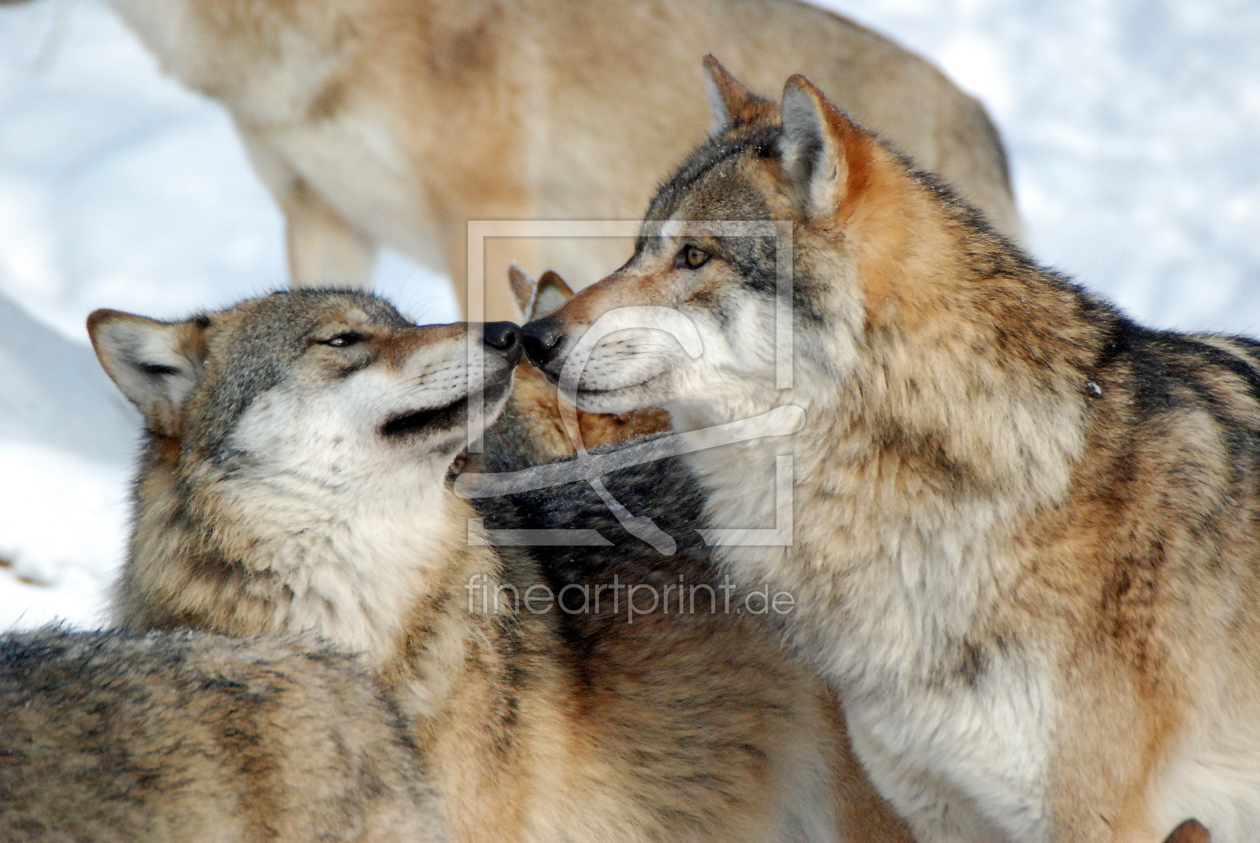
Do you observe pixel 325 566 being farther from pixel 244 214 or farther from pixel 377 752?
pixel 244 214

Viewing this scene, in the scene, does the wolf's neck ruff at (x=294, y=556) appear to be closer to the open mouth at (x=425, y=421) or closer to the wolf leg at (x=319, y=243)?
the open mouth at (x=425, y=421)

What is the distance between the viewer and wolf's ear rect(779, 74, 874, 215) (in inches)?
117

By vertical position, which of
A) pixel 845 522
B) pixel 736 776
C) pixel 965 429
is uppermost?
pixel 965 429

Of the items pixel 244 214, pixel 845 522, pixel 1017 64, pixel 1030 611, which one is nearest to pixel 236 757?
pixel 845 522

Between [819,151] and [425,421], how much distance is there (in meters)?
1.24

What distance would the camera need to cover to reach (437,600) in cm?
341

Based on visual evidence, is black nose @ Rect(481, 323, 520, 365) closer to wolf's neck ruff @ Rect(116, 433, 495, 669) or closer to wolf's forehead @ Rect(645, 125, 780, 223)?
wolf's neck ruff @ Rect(116, 433, 495, 669)

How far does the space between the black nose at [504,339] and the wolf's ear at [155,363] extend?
2.73 ft

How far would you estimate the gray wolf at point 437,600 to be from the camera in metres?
3.27

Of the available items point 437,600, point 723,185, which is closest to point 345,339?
point 437,600

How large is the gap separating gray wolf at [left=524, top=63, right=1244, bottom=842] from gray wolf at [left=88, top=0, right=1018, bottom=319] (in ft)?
10.4

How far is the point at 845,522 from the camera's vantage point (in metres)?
3.12

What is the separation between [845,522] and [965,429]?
0.37 meters

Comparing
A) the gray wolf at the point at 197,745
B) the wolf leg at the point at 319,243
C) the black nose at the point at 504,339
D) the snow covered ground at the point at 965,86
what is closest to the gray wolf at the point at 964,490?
the black nose at the point at 504,339
